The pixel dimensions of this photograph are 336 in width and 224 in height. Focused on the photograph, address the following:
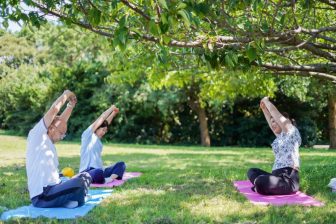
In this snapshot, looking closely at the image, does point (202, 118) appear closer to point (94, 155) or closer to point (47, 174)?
point (94, 155)

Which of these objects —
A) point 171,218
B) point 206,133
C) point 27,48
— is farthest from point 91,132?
point 27,48

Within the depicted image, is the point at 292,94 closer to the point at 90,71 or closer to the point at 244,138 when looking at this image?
the point at 244,138

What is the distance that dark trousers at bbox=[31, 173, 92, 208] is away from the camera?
5.62 meters

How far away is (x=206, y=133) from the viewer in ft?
73.9

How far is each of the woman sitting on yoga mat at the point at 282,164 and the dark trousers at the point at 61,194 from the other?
8.31 ft

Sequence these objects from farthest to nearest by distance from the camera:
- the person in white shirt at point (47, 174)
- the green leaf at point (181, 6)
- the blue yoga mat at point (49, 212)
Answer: the person in white shirt at point (47, 174)
the blue yoga mat at point (49, 212)
the green leaf at point (181, 6)

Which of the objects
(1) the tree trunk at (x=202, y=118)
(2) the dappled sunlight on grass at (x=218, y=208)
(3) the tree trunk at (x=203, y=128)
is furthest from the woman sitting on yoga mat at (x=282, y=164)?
(3) the tree trunk at (x=203, y=128)

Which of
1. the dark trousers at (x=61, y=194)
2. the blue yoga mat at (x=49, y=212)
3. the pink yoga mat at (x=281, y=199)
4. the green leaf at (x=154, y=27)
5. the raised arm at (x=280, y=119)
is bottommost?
the blue yoga mat at (x=49, y=212)

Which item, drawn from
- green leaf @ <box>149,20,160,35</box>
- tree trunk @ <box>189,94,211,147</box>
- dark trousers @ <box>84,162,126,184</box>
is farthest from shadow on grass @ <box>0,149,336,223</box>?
tree trunk @ <box>189,94,211,147</box>

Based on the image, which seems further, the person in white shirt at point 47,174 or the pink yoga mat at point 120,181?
the pink yoga mat at point 120,181

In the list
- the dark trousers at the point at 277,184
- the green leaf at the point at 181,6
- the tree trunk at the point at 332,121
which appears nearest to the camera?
the green leaf at the point at 181,6

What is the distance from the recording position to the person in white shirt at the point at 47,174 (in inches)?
219

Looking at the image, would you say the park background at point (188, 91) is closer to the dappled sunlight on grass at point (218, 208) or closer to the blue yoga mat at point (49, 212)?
the dappled sunlight on grass at point (218, 208)

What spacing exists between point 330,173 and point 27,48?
37.5 meters
